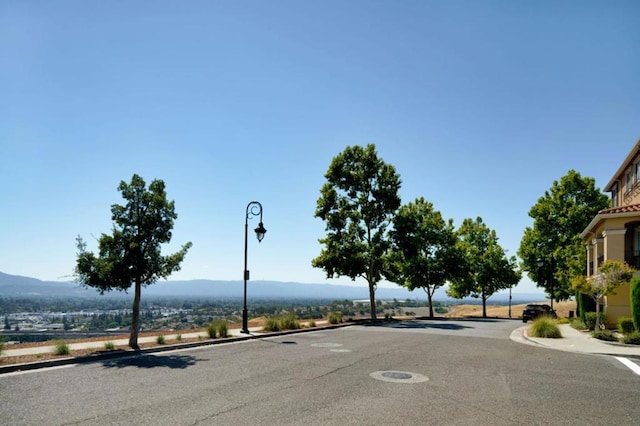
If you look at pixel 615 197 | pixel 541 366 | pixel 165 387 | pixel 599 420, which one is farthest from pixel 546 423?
pixel 615 197

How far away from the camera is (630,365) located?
12.2 meters

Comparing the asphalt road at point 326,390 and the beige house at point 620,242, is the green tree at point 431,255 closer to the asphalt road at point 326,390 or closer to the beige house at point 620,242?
the beige house at point 620,242

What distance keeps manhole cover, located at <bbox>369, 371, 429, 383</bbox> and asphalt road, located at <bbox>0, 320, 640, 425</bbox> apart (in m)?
0.02

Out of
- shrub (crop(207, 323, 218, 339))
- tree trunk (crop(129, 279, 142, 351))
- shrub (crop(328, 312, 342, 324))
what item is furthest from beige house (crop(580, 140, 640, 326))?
tree trunk (crop(129, 279, 142, 351))

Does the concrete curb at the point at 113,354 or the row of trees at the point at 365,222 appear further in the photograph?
the row of trees at the point at 365,222

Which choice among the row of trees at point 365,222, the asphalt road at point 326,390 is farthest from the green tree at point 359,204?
the asphalt road at point 326,390

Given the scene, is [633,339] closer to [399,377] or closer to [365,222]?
[399,377]

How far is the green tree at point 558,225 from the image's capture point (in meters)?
41.6

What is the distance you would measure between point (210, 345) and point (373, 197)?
70.9 feet

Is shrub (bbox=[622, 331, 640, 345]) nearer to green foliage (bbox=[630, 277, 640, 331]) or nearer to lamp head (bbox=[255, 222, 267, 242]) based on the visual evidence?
green foliage (bbox=[630, 277, 640, 331])

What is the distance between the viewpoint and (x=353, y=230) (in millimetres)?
34562

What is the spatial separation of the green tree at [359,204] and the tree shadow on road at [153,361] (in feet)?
69.3

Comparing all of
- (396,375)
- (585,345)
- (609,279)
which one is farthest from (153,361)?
(609,279)

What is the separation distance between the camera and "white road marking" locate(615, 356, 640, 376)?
1134 centimetres
